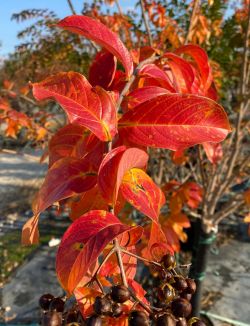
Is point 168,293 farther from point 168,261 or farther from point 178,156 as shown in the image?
point 178,156

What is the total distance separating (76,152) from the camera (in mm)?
639

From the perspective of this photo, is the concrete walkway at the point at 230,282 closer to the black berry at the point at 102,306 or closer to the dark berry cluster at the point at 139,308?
the dark berry cluster at the point at 139,308

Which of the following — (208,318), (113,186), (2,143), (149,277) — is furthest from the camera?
(2,143)

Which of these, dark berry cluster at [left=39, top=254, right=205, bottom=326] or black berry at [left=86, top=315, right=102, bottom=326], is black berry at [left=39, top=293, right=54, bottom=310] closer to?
dark berry cluster at [left=39, top=254, right=205, bottom=326]

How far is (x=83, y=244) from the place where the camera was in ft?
1.64

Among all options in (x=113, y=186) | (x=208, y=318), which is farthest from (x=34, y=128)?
(x=113, y=186)

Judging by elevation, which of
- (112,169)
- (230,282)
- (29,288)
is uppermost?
(112,169)

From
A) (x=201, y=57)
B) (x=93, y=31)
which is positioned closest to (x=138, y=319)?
(x=93, y=31)

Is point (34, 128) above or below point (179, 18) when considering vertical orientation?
below

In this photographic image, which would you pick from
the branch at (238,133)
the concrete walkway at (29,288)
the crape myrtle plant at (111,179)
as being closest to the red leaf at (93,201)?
the crape myrtle plant at (111,179)

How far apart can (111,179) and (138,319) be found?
181 mm

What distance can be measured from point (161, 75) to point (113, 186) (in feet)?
0.96

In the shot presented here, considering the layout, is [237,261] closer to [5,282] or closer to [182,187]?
[182,187]

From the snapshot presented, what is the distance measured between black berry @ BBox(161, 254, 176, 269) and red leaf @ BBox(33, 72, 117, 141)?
198 millimetres
